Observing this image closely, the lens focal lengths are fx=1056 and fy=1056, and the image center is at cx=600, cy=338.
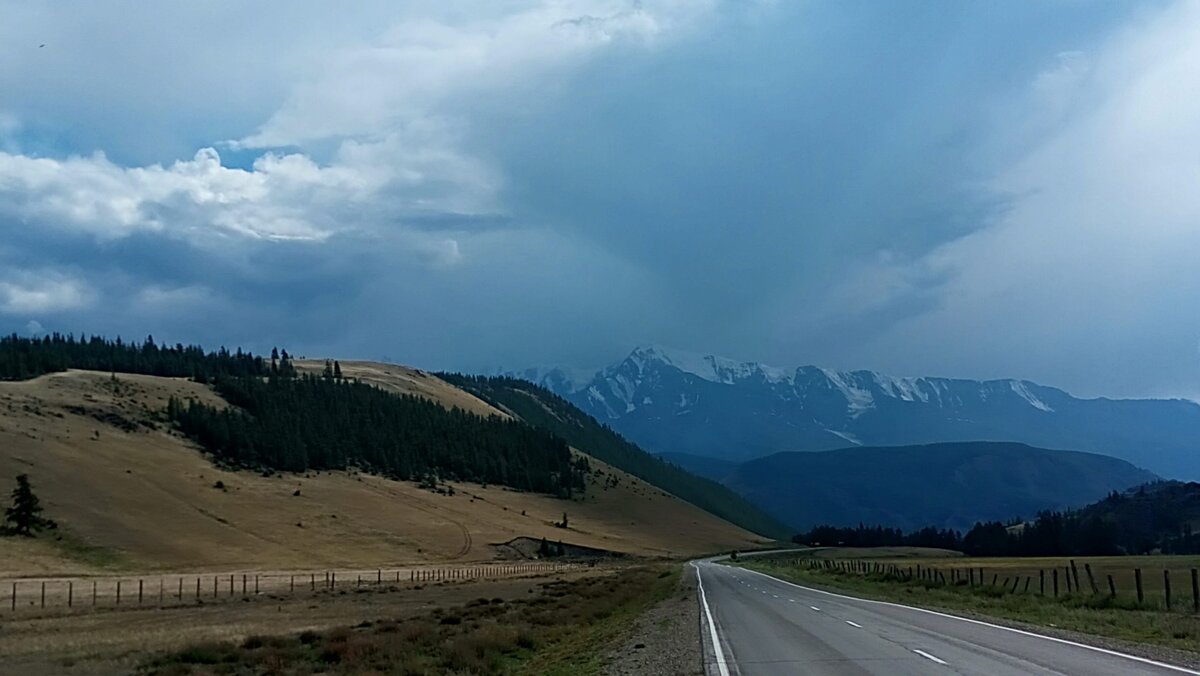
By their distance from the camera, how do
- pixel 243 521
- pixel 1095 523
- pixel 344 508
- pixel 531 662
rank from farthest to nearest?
pixel 1095 523 → pixel 344 508 → pixel 243 521 → pixel 531 662

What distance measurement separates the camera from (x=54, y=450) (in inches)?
4673

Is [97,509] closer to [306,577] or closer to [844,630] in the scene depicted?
[306,577]

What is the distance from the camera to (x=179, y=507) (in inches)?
4518

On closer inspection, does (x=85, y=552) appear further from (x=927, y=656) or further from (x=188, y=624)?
(x=927, y=656)

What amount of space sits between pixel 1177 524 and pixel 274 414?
158 m

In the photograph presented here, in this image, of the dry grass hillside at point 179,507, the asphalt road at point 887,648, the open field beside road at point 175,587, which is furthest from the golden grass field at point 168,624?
the dry grass hillside at point 179,507

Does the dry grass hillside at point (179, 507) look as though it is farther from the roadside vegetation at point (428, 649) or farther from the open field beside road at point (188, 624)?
the roadside vegetation at point (428, 649)

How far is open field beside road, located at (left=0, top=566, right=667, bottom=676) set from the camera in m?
29.1

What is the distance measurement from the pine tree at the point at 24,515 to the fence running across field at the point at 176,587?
14506 millimetres

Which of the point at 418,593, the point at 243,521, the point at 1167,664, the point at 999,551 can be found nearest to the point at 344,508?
the point at 243,521

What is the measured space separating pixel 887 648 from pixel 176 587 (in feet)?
183

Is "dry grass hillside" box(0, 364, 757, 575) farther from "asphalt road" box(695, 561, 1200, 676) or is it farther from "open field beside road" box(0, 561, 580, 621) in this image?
"asphalt road" box(695, 561, 1200, 676)

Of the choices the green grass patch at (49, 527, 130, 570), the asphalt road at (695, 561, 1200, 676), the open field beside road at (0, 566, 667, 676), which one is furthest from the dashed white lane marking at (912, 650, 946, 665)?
the green grass patch at (49, 527, 130, 570)


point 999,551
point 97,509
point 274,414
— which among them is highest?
point 274,414
